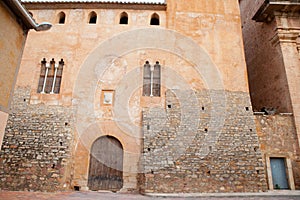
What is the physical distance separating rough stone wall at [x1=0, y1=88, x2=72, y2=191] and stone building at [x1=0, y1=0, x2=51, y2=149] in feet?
15.0

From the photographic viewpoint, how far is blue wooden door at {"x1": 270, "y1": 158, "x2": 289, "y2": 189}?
9.66 m

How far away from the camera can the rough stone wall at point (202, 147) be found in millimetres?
8906

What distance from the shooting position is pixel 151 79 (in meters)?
10.8

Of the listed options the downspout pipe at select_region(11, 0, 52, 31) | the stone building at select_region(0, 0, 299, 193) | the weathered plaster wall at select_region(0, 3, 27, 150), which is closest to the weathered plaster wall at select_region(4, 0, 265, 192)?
the stone building at select_region(0, 0, 299, 193)

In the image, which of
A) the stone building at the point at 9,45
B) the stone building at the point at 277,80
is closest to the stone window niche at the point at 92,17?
the stone building at the point at 9,45

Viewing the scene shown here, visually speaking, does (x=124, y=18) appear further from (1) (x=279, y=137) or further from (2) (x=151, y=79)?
(1) (x=279, y=137)

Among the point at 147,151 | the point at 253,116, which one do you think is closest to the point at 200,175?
the point at 147,151

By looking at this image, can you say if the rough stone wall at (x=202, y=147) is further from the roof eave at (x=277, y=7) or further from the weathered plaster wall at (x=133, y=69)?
the roof eave at (x=277, y=7)

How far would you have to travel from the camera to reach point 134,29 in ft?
38.2

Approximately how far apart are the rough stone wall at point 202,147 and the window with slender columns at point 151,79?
720 mm

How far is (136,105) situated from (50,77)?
432cm

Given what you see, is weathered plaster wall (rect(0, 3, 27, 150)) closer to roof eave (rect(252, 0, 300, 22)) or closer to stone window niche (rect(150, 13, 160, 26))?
stone window niche (rect(150, 13, 160, 26))

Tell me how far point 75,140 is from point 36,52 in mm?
4857

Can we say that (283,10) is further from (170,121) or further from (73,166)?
(73,166)
